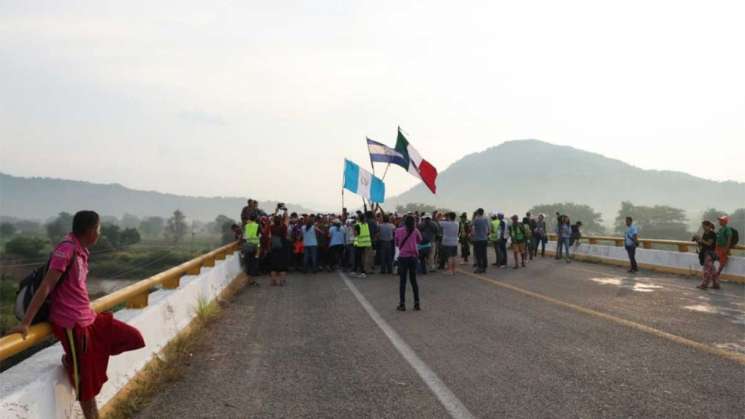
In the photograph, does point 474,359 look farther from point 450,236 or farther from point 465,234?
point 465,234

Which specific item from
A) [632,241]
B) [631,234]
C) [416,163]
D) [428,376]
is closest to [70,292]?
[428,376]

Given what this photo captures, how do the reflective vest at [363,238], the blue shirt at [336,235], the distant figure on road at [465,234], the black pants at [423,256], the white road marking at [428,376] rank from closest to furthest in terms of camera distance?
the white road marking at [428,376] → the reflective vest at [363,238] → the black pants at [423,256] → the blue shirt at [336,235] → the distant figure on road at [465,234]

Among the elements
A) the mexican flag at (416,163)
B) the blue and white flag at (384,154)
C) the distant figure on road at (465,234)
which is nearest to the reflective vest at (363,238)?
the distant figure on road at (465,234)

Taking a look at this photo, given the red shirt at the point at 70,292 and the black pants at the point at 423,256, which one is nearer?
the red shirt at the point at 70,292

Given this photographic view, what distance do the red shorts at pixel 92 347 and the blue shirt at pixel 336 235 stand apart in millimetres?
14871

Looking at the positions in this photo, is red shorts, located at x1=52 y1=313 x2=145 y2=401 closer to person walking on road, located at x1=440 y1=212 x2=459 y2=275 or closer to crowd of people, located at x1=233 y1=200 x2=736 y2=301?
crowd of people, located at x1=233 y1=200 x2=736 y2=301

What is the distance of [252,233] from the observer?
16047 millimetres

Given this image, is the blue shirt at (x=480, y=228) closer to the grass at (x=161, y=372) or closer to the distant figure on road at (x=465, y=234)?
the distant figure on road at (x=465, y=234)

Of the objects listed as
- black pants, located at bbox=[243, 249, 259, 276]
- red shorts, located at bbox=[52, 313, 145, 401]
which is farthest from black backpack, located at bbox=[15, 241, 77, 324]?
black pants, located at bbox=[243, 249, 259, 276]

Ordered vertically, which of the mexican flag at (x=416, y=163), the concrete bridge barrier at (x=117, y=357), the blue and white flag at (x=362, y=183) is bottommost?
the concrete bridge barrier at (x=117, y=357)

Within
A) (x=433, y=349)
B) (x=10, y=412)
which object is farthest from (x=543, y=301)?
(x=10, y=412)

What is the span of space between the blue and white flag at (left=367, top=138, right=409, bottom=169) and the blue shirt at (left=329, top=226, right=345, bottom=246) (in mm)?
6084

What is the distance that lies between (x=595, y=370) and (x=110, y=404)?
479cm

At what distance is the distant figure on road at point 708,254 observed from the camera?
14.1m
